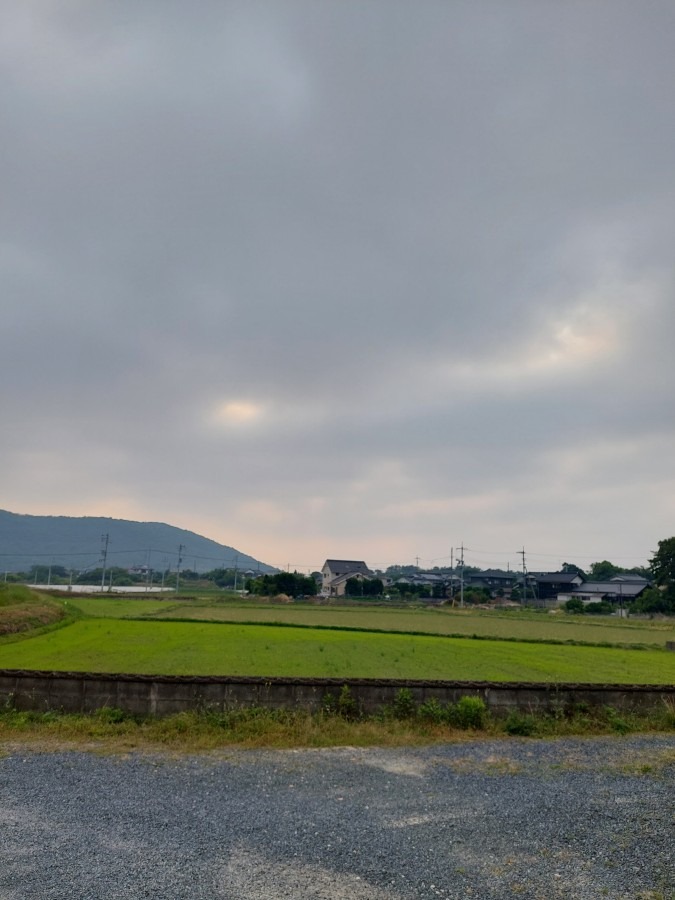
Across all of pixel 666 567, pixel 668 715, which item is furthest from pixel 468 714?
pixel 666 567

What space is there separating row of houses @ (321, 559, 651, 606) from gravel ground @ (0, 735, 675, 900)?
7424cm

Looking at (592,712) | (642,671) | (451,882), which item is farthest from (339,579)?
(451,882)

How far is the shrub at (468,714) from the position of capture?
11102 mm

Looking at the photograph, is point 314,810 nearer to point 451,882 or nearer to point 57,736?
point 451,882

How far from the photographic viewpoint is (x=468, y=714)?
36.6 feet

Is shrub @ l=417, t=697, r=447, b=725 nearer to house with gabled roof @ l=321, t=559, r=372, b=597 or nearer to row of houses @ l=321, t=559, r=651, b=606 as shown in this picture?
row of houses @ l=321, t=559, r=651, b=606

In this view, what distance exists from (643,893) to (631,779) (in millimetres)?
3736

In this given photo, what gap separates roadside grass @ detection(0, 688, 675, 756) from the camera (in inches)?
376

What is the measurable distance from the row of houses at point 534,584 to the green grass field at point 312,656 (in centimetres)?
5457

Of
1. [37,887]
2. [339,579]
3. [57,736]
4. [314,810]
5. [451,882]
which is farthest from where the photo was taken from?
[339,579]

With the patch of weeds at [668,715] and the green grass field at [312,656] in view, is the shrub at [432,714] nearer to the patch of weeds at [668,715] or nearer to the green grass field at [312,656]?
the patch of weeds at [668,715]

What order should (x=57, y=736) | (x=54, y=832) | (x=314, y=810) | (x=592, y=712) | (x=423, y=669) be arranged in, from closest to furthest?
(x=54, y=832) < (x=314, y=810) < (x=57, y=736) < (x=592, y=712) < (x=423, y=669)

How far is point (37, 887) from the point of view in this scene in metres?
4.91

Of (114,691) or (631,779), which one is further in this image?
(114,691)
